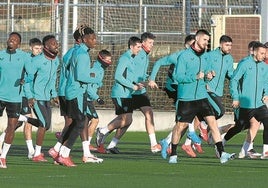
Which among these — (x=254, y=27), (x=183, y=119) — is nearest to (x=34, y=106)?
(x=183, y=119)

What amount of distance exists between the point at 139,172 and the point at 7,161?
120 inches

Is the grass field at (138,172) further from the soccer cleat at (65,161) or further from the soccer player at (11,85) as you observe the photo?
the soccer player at (11,85)

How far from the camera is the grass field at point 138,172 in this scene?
1703cm

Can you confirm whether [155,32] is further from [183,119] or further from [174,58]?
[183,119]

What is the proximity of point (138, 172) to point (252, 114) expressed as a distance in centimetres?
401

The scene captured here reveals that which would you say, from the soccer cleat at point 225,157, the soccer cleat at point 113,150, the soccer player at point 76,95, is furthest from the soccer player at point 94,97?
the soccer cleat at point 225,157

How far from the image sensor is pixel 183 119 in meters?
20.8

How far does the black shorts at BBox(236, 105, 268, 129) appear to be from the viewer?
22.4 metres

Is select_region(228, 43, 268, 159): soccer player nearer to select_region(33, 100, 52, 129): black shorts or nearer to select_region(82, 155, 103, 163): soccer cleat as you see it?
select_region(82, 155, 103, 163): soccer cleat

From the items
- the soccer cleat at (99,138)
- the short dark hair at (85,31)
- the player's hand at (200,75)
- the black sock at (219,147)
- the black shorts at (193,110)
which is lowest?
the soccer cleat at (99,138)

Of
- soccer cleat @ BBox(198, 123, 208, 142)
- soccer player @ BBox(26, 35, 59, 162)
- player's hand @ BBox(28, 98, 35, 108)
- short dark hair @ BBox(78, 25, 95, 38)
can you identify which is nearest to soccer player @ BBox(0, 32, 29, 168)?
short dark hair @ BBox(78, 25, 95, 38)

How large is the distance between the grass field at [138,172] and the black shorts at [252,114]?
79 centimetres

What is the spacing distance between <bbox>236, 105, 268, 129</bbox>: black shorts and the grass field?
2.60 ft

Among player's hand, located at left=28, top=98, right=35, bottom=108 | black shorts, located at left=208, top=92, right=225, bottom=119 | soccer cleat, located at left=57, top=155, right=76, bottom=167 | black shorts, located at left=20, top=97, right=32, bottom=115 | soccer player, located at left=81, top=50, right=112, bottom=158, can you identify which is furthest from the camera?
soccer player, located at left=81, top=50, right=112, bottom=158
